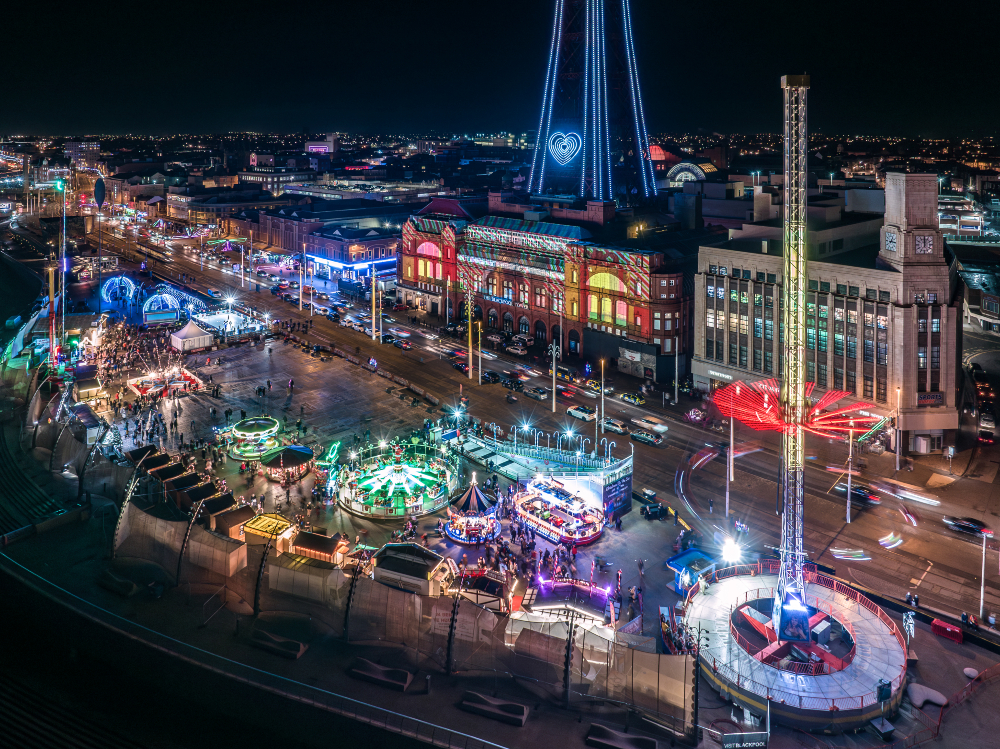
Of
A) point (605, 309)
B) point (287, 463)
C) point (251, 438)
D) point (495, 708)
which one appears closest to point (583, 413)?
point (605, 309)

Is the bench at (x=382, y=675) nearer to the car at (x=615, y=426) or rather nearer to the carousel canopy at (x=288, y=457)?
the carousel canopy at (x=288, y=457)

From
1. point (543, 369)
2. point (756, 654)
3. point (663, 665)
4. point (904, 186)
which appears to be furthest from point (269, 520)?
point (904, 186)

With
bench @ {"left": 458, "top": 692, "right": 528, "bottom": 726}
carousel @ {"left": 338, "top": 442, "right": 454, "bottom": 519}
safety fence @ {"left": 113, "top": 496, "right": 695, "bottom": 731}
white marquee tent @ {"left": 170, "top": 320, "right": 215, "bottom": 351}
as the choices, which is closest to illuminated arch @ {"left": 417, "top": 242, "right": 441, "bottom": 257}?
white marquee tent @ {"left": 170, "top": 320, "right": 215, "bottom": 351}

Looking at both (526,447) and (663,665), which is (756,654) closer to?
(663,665)

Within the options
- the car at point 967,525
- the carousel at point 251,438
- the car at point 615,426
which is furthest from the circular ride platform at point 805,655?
the carousel at point 251,438

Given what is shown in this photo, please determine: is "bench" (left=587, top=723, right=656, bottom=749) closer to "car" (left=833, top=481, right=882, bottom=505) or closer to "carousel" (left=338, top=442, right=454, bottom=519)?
"carousel" (left=338, top=442, right=454, bottom=519)

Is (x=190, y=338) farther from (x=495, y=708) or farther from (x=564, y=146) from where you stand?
(x=495, y=708)

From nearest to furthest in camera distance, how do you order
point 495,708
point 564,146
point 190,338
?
point 495,708
point 190,338
point 564,146
